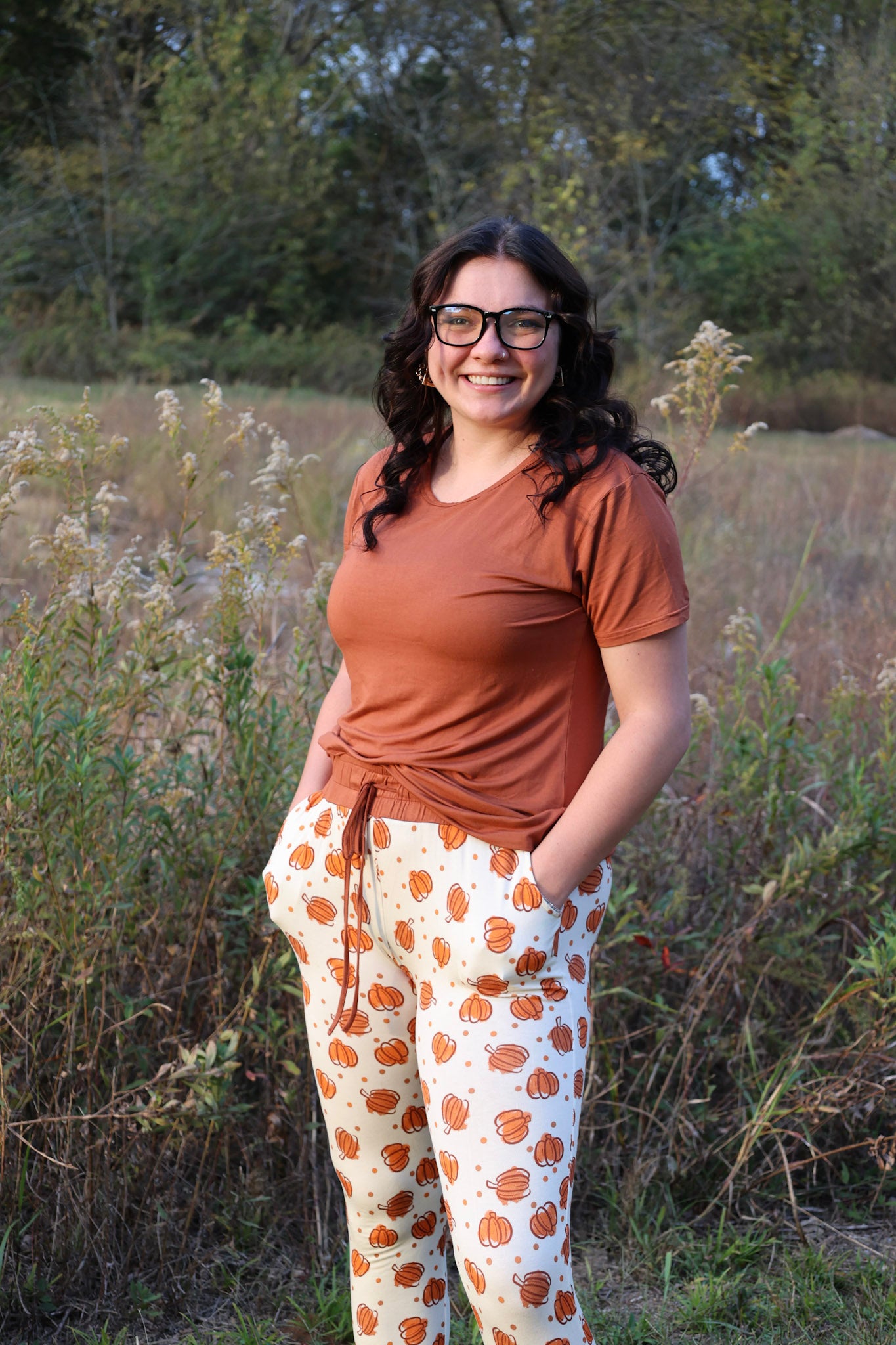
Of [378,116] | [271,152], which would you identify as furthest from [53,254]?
[378,116]

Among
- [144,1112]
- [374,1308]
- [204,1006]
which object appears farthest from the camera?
[204,1006]

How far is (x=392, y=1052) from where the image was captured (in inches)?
71.5

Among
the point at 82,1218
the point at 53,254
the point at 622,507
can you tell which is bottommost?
the point at 82,1218

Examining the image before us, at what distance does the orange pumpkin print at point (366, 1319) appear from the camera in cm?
190

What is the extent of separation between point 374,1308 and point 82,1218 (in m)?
0.77

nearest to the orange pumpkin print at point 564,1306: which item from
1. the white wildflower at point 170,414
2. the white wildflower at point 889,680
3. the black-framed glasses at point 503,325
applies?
the black-framed glasses at point 503,325

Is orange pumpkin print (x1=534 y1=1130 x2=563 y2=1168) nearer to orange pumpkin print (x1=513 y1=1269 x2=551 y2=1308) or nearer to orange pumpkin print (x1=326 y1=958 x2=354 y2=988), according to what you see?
orange pumpkin print (x1=513 y1=1269 x2=551 y2=1308)

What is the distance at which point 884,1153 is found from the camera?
2705mm

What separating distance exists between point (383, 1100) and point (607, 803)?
586 mm

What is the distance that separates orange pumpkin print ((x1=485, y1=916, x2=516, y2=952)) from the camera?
5.32 feet

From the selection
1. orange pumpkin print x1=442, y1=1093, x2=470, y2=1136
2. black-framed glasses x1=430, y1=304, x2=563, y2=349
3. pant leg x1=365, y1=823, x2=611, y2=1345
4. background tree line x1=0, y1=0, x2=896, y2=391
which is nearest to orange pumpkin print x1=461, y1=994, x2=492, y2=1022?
pant leg x1=365, y1=823, x2=611, y2=1345

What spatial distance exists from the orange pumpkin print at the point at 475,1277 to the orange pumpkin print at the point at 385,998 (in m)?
0.36

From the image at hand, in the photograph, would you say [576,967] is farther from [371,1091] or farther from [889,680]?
[889,680]

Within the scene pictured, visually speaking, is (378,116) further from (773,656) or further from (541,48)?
(773,656)
